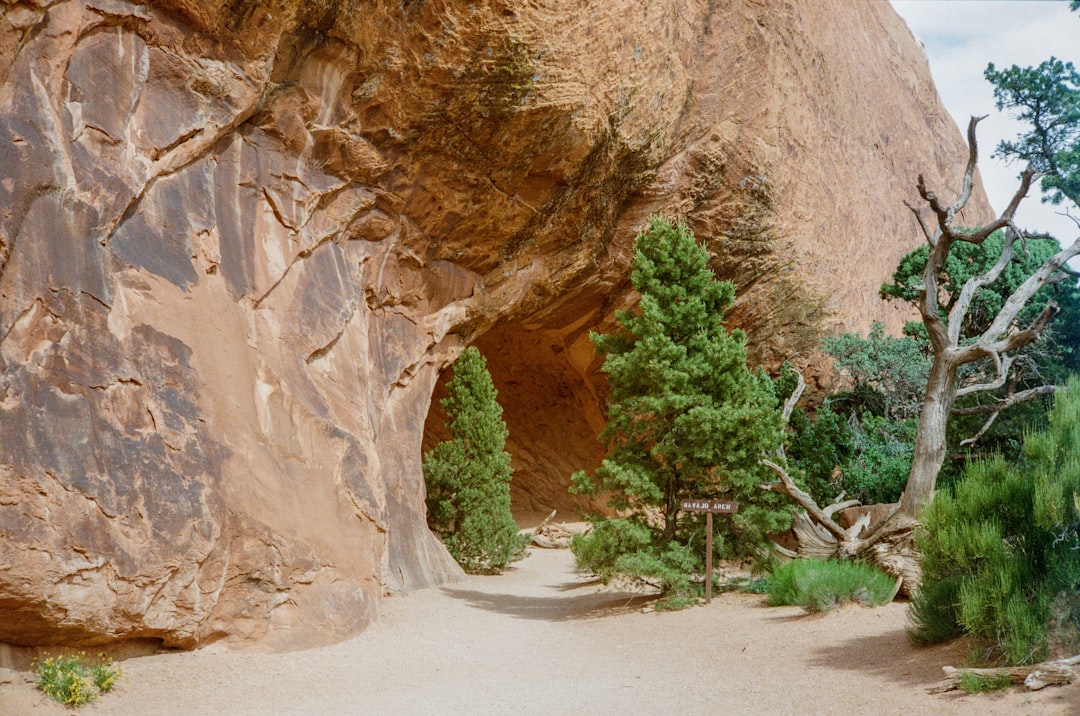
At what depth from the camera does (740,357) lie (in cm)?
1395

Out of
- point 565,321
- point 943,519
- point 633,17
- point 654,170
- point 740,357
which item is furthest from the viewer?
point 565,321

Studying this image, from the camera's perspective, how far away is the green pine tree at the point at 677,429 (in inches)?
531

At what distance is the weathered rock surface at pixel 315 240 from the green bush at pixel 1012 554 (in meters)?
7.35

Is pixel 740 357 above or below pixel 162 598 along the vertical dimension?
above

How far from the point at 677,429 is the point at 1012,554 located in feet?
20.4

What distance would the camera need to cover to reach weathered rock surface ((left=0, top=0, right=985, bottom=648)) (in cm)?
909

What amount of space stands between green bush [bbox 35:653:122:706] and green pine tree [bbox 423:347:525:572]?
10.2m

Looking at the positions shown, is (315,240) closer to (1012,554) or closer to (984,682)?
(1012,554)

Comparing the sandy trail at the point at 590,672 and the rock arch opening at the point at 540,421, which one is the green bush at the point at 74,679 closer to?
the sandy trail at the point at 590,672

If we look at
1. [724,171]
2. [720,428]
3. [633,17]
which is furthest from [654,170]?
[720,428]

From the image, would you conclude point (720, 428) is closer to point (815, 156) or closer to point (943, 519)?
point (943, 519)

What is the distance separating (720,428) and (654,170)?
683 centimetres

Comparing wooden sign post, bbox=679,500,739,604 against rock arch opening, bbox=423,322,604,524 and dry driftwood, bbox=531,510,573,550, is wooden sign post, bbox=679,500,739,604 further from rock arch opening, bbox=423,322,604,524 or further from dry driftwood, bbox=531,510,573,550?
dry driftwood, bbox=531,510,573,550

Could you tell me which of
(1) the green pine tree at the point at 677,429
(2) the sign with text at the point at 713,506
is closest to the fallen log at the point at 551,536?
(1) the green pine tree at the point at 677,429
